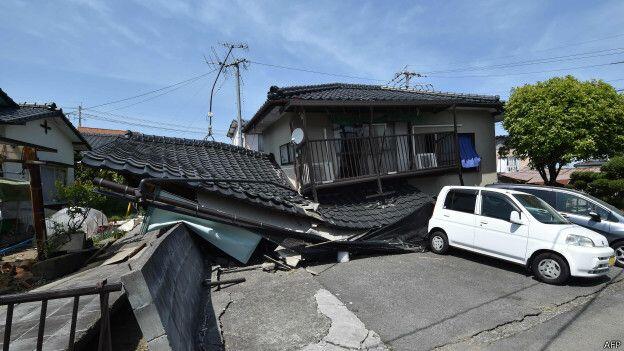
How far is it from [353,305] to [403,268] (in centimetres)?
210

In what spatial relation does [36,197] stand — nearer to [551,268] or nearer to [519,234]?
[519,234]

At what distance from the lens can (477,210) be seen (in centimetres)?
708

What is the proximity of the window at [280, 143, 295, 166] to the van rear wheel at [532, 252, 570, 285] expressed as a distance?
664cm

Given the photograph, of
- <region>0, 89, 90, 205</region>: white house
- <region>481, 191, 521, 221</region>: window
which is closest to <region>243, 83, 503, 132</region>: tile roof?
<region>481, 191, 521, 221</region>: window

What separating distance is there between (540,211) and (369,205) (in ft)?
13.2

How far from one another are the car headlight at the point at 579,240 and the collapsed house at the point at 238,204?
124 inches

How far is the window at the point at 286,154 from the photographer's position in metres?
10.5

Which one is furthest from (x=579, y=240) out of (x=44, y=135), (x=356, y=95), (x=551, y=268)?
(x=44, y=135)

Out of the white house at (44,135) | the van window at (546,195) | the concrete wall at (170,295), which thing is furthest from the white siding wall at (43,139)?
the van window at (546,195)

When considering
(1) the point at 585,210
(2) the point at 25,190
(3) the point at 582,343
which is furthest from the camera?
(2) the point at 25,190

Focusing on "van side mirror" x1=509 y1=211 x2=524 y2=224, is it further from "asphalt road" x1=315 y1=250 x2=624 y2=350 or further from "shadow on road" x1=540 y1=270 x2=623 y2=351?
"shadow on road" x1=540 y1=270 x2=623 y2=351

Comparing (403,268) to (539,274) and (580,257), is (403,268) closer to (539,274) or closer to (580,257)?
(539,274)

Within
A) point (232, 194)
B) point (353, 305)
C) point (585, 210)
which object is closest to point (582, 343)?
point (353, 305)

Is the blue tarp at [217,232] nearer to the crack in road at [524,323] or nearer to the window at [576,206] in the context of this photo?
the crack in road at [524,323]
